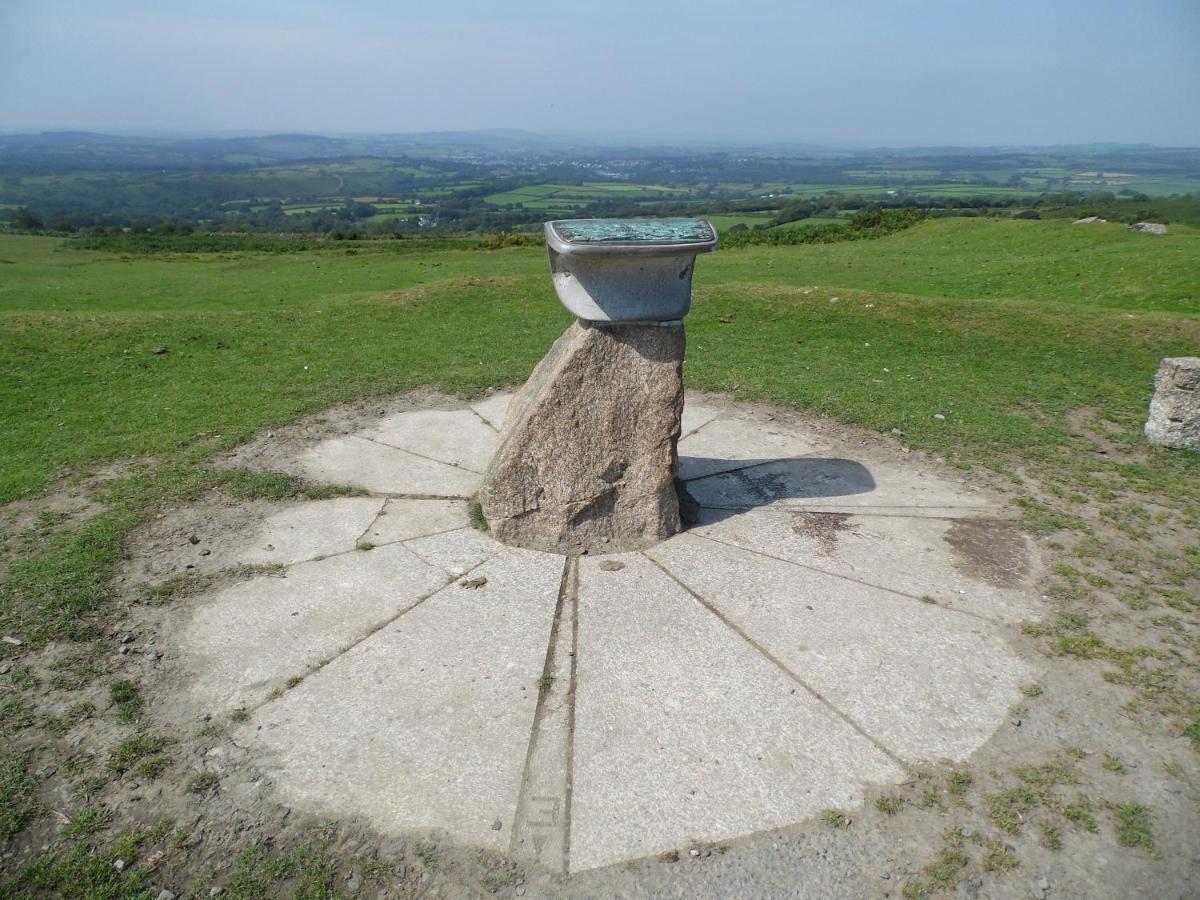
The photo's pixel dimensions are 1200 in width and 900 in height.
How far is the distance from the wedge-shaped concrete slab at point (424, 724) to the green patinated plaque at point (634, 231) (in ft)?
10.1

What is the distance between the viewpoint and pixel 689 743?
4.59 metres

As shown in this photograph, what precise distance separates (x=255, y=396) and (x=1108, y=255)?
71.5ft

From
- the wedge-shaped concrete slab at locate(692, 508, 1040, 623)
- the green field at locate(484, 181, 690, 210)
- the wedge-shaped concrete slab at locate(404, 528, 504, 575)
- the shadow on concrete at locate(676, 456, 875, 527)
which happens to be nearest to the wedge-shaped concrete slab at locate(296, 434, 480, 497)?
the wedge-shaped concrete slab at locate(404, 528, 504, 575)

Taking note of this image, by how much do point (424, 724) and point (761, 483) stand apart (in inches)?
189

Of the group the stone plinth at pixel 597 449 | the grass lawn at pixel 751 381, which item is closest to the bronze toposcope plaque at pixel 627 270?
the stone plinth at pixel 597 449

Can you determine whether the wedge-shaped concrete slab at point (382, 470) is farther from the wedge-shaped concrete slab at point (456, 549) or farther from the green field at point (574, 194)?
the green field at point (574, 194)

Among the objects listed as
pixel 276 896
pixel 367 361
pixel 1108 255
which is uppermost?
pixel 1108 255

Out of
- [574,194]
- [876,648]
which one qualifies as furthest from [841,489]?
[574,194]

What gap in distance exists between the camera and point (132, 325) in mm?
14312

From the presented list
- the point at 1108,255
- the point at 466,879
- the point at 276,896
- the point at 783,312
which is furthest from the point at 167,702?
the point at 1108,255

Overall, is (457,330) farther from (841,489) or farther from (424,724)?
(424,724)

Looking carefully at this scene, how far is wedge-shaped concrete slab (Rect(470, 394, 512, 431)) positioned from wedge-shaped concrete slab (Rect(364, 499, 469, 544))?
232 cm

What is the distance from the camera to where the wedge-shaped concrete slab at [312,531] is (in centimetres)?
675

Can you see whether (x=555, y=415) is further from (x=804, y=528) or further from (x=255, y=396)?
(x=255, y=396)
